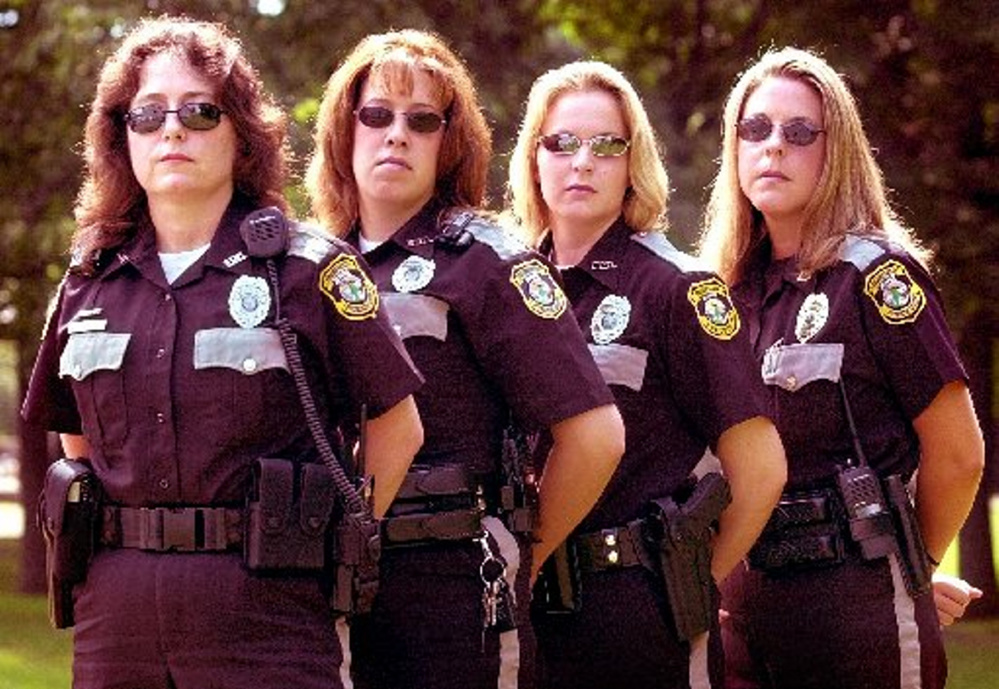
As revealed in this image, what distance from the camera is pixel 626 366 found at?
536cm

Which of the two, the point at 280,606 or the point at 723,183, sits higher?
the point at 723,183

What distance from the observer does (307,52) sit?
48.8 feet

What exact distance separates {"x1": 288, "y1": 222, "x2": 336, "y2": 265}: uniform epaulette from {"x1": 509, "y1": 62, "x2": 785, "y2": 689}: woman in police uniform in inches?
42.6

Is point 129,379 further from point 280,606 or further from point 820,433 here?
point 820,433

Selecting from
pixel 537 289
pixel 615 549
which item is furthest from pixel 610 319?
pixel 615 549

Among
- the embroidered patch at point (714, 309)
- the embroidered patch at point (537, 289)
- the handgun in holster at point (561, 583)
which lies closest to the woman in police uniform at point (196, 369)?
Answer: the embroidered patch at point (537, 289)

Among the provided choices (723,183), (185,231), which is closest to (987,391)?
(723,183)

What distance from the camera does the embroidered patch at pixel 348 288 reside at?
4.48m

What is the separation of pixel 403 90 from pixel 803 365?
4.14 feet

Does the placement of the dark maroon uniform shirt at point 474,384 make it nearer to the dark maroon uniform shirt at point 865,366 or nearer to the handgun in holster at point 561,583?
the handgun in holster at point 561,583

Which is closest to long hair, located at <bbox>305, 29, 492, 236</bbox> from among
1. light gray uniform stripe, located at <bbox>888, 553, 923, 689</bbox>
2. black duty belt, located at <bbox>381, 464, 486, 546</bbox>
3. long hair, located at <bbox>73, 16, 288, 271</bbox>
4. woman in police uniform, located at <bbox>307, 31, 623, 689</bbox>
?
woman in police uniform, located at <bbox>307, 31, 623, 689</bbox>

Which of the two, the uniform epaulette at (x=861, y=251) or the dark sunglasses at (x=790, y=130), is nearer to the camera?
the uniform epaulette at (x=861, y=251)

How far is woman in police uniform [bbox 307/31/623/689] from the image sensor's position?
489 cm

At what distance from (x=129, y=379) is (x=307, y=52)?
1067 cm
